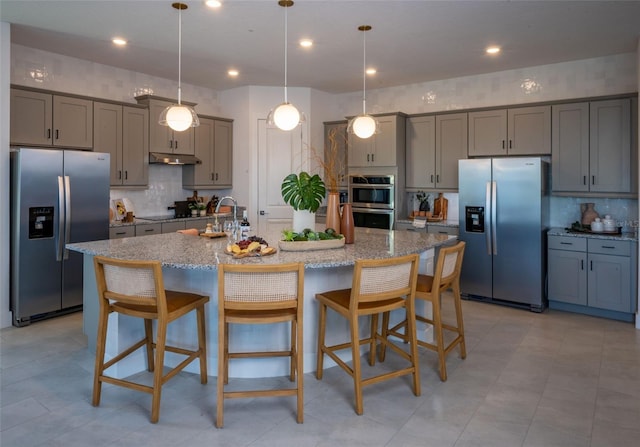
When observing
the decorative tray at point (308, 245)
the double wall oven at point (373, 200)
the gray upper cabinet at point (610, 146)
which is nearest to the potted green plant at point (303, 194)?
the decorative tray at point (308, 245)

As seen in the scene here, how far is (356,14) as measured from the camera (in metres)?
3.86

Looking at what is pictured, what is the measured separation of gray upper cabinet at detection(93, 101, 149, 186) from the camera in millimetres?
5234

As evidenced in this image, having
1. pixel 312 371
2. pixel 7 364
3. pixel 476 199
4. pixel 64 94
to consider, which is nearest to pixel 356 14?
pixel 476 199

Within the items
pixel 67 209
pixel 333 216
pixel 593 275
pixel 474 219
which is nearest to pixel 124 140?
pixel 67 209

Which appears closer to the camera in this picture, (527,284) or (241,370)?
(241,370)

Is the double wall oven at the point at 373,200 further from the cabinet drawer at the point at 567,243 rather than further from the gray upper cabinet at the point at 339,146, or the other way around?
the cabinet drawer at the point at 567,243

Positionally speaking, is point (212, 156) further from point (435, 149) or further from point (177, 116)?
point (435, 149)

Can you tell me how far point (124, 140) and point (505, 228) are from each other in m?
4.47

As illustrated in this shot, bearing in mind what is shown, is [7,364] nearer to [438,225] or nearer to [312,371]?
[312,371]

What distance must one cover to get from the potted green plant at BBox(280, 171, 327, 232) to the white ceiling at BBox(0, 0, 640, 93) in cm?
141

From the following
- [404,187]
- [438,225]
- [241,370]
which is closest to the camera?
[241,370]

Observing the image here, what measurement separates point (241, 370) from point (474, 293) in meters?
3.19

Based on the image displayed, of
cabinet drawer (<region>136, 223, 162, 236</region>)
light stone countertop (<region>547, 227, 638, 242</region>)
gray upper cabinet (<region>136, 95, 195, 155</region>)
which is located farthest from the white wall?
light stone countertop (<region>547, 227, 638, 242</region>)

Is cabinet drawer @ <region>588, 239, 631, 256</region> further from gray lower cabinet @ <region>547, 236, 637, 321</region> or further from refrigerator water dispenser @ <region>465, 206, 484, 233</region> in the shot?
refrigerator water dispenser @ <region>465, 206, 484, 233</region>
